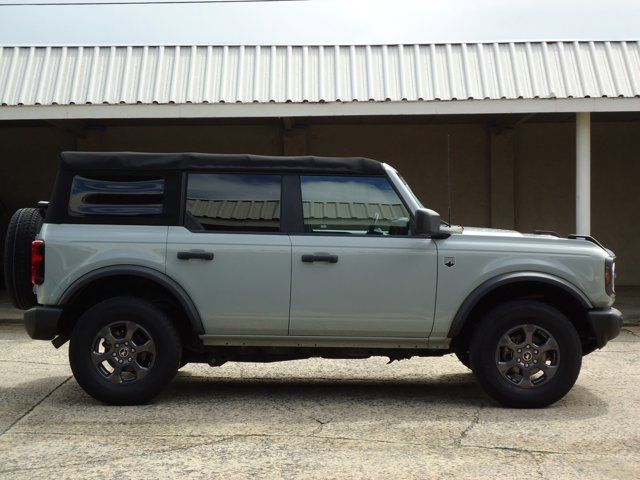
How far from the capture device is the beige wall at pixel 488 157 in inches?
698

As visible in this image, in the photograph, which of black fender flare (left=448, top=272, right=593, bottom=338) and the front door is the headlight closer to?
black fender flare (left=448, top=272, right=593, bottom=338)

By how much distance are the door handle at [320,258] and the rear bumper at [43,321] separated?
193 cm

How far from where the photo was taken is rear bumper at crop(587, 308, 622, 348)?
6410mm

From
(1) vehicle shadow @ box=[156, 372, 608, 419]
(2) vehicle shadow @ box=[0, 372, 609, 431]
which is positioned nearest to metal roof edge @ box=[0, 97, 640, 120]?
(1) vehicle shadow @ box=[156, 372, 608, 419]

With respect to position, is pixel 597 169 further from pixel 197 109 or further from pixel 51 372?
pixel 51 372

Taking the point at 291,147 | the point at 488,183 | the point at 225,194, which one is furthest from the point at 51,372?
the point at 488,183

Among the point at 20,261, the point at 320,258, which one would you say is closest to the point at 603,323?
the point at 320,258

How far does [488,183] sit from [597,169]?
7.65 ft

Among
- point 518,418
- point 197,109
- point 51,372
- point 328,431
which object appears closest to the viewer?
point 328,431

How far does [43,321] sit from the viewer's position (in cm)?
634

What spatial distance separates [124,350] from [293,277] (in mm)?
1414

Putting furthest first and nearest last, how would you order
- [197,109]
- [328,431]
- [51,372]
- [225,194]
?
[197,109]
[51,372]
[225,194]
[328,431]

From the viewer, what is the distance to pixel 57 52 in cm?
1390

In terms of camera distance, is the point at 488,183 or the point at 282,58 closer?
the point at 282,58
